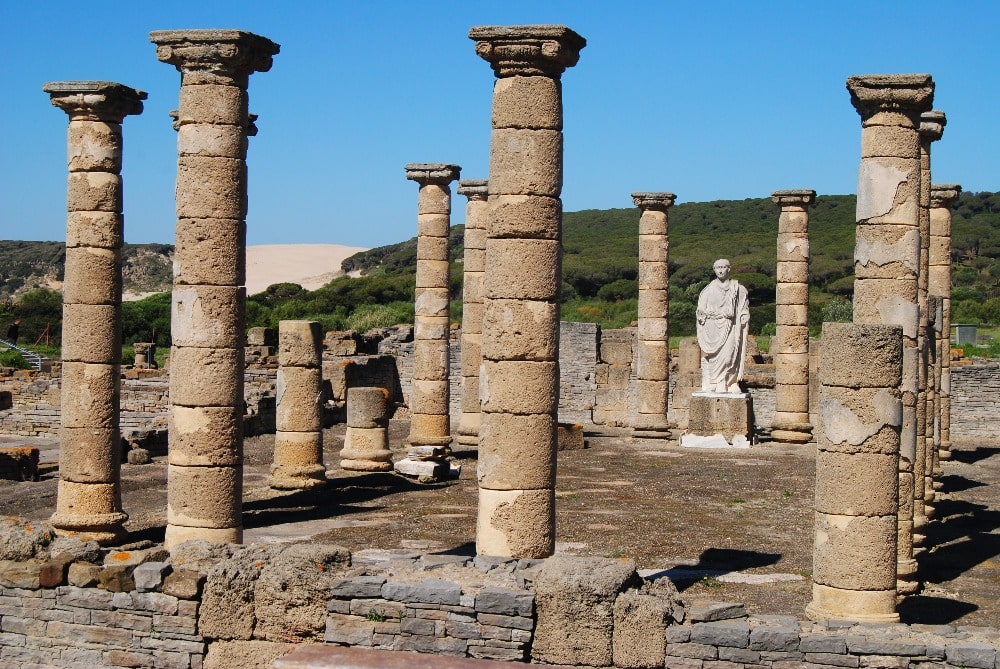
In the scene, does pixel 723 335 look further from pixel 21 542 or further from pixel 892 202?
pixel 21 542

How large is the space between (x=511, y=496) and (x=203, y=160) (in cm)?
384

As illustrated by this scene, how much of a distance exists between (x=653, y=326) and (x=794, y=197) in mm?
3243

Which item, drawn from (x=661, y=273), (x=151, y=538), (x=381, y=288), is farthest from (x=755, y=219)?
(x=151, y=538)

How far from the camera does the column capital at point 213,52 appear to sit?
11453mm

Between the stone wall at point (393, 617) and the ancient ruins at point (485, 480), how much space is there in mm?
16

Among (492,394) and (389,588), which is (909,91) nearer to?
(492,394)

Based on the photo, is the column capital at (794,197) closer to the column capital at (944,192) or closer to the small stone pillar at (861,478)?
the column capital at (944,192)

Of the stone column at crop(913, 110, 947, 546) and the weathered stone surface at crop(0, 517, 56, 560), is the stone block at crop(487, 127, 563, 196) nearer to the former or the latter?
the stone column at crop(913, 110, 947, 546)

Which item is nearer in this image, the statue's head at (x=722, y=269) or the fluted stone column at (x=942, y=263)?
the fluted stone column at (x=942, y=263)

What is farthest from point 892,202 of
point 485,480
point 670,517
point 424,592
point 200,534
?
point 200,534

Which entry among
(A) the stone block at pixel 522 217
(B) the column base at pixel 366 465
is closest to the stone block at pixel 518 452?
(A) the stone block at pixel 522 217

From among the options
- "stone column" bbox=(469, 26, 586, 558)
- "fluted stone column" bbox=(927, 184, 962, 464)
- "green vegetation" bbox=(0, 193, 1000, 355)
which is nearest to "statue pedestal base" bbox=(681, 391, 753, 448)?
"fluted stone column" bbox=(927, 184, 962, 464)

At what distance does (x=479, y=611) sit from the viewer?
8.98m

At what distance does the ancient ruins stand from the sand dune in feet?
310
